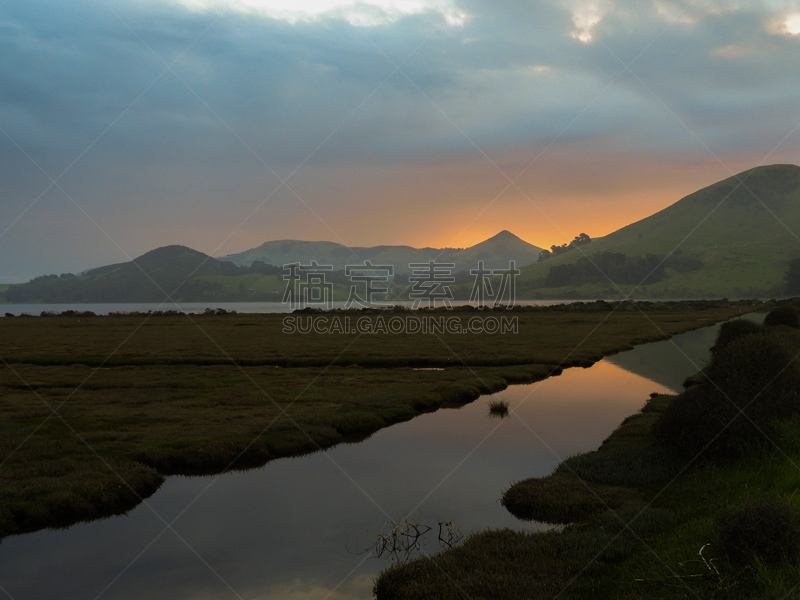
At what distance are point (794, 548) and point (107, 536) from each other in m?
17.5

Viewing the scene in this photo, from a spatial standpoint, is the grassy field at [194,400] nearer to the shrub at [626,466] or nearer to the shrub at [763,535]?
the shrub at [626,466]

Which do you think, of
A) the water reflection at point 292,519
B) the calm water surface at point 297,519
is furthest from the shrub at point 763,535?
the water reflection at point 292,519

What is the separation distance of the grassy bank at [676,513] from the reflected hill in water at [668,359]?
23635 mm

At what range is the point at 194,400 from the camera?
36656 millimetres

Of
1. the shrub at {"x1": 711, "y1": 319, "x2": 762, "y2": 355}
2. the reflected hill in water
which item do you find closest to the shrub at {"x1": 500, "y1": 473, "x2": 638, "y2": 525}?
the reflected hill in water

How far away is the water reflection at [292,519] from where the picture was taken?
1396 centimetres

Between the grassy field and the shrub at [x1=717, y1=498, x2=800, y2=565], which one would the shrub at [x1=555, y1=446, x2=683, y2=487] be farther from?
the grassy field

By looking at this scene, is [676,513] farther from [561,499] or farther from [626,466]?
[626,466]

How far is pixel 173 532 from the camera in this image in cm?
1717

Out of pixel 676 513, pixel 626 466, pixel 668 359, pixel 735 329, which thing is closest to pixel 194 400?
pixel 626 466

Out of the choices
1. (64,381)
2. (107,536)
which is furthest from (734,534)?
(64,381)

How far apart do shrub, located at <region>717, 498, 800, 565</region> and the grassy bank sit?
2 centimetres

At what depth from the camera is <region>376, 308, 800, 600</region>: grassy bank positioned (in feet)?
31.9

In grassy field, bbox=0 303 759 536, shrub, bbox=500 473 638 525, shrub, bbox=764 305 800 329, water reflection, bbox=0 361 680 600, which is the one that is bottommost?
water reflection, bbox=0 361 680 600
